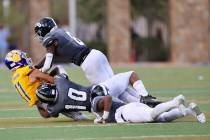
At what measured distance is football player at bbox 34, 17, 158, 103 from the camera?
1609cm

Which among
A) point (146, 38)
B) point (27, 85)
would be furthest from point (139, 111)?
point (146, 38)

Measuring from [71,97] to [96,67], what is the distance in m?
1.22

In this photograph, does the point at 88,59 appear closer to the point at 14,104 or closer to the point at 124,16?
the point at 14,104

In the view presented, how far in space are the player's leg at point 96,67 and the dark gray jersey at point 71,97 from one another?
0.98m

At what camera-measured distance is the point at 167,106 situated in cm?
1431

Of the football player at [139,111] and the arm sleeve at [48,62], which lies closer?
the football player at [139,111]

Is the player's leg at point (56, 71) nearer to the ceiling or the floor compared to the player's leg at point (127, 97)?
nearer to the ceiling

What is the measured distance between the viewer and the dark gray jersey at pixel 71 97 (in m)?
15.6

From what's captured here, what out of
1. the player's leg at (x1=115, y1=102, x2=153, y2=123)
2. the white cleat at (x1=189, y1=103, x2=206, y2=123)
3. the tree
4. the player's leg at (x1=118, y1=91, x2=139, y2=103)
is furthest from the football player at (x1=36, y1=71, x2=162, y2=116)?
the tree

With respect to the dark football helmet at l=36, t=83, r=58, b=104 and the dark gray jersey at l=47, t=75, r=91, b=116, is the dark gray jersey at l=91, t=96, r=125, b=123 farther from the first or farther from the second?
the dark football helmet at l=36, t=83, r=58, b=104

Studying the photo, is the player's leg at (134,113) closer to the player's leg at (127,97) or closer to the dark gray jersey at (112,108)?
the dark gray jersey at (112,108)

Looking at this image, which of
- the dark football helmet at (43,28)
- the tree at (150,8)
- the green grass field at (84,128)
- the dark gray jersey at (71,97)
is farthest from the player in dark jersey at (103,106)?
the tree at (150,8)

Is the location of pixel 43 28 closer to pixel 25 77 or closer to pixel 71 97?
pixel 25 77

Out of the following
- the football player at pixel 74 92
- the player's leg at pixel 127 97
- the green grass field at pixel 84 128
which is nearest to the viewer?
the green grass field at pixel 84 128
